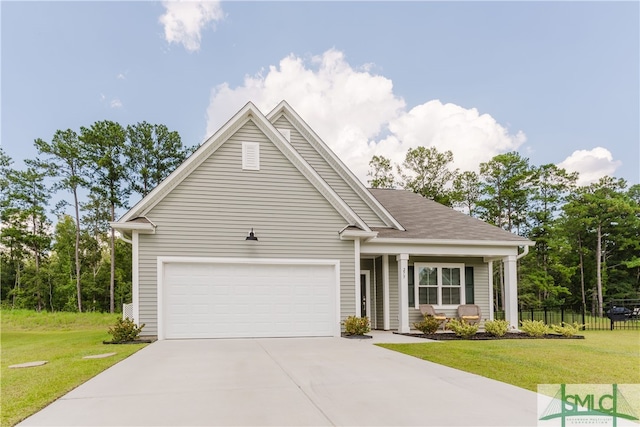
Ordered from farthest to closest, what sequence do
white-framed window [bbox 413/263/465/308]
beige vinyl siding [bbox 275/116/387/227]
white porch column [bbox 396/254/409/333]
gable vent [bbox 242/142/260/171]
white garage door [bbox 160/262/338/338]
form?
white-framed window [bbox 413/263/465/308] → beige vinyl siding [bbox 275/116/387/227] → white porch column [bbox 396/254/409/333] → gable vent [bbox 242/142/260/171] → white garage door [bbox 160/262/338/338]

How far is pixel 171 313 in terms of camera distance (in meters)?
11.9

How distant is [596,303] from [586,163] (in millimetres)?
10929

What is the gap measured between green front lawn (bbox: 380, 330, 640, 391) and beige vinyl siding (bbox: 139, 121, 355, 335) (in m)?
3.62

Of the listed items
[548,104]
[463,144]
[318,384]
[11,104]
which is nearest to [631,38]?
[548,104]

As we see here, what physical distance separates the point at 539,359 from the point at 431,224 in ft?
25.6

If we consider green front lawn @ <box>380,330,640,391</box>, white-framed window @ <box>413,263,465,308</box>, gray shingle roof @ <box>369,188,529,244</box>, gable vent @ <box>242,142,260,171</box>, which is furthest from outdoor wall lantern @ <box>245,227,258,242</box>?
white-framed window @ <box>413,263,465,308</box>

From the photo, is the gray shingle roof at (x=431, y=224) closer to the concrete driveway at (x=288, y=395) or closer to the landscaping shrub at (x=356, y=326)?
the landscaping shrub at (x=356, y=326)

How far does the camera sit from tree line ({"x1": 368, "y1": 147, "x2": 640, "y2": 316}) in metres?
34.1

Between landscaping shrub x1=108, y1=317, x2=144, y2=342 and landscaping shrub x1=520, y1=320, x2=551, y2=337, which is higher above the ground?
landscaping shrub x1=108, y1=317, x2=144, y2=342

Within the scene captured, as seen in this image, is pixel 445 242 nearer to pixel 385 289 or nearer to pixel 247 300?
pixel 385 289

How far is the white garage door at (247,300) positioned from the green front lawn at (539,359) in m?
2.73

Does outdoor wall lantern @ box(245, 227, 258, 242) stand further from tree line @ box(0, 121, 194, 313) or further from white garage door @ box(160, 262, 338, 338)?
tree line @ box(0, 121, 194, 313)

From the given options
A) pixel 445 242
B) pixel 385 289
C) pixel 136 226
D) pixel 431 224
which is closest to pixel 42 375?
pixel 136 226

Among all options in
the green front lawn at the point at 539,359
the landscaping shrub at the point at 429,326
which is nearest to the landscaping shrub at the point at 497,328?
the green front lawn at the point at 539,359
